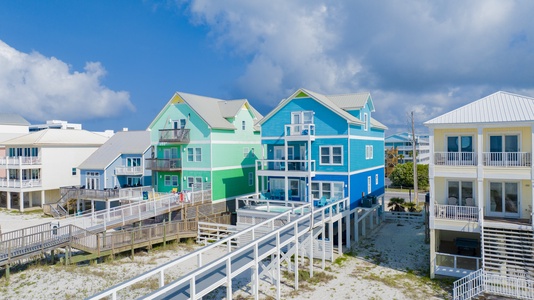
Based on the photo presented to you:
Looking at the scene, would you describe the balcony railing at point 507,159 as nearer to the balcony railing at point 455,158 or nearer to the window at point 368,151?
the balcony railing at point 455,158

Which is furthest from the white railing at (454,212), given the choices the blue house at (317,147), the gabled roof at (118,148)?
the gabled roof at (118,148)

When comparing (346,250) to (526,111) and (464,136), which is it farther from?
(526,111)

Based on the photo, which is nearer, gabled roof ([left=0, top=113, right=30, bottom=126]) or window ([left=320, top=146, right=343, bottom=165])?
window ([left=320, top=146, right=343, bottom=165])

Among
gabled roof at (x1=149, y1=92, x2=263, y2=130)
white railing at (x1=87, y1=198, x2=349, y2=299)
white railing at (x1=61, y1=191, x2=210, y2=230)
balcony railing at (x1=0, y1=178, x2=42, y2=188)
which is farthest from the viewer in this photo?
balcony railing at (x1=0, y1=178, x2=42, y2=188)

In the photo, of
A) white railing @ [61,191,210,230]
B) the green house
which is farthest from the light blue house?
white railing @ [61,191,210,230]

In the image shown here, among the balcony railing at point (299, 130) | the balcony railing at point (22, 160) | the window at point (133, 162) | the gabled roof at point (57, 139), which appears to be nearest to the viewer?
the balcony railing at point (299, 130)

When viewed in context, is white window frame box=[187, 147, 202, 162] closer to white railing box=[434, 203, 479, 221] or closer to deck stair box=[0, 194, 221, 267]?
deck stair box=[0, 194, 221, 267]

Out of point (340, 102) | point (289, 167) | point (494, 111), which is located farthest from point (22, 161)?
point (494, 111)
